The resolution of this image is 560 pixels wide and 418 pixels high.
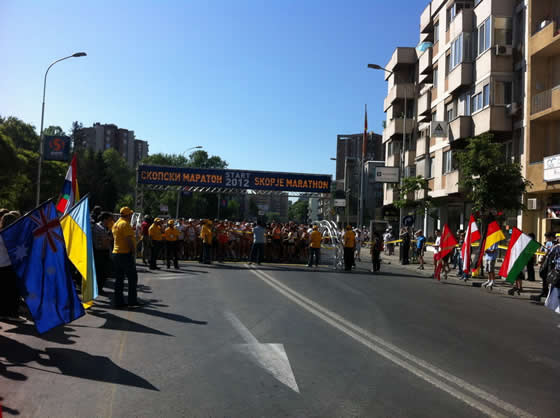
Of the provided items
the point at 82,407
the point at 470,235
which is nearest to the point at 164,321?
the point at 82,407

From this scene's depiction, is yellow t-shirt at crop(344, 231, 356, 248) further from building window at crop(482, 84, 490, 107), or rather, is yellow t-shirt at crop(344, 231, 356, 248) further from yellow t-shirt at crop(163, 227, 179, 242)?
building window at crop(482, 84, 490, 107)

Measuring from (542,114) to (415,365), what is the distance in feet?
66.6

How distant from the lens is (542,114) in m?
23.1

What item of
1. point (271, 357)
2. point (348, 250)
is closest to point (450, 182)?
point (348, 250)

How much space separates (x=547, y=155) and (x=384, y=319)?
18.5 metres

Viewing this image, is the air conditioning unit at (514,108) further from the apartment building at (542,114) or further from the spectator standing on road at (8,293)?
the spectator standing on road at (8,293)

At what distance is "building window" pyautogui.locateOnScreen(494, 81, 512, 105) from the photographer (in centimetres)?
2681

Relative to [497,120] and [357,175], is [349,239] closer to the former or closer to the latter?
[497,120]

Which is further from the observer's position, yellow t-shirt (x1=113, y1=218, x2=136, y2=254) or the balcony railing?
the balcony railing

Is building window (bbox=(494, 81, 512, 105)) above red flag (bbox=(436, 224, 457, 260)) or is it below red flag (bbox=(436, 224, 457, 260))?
above

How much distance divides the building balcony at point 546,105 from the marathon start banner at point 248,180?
10.3 meters

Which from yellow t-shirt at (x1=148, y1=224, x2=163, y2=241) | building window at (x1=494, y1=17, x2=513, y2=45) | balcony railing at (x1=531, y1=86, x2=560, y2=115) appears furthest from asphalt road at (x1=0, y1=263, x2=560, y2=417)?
building window at (x1=494, y1=17, x2=513, y2=45)

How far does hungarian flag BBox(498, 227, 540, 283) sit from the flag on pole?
170 cm

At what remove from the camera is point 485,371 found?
597 cm
